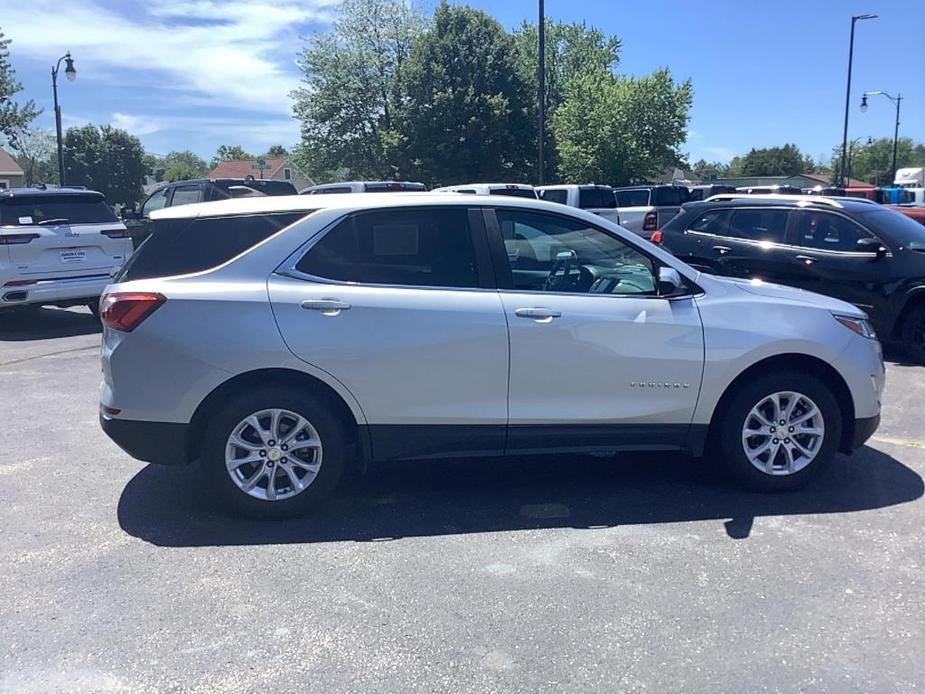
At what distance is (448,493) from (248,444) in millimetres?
1259

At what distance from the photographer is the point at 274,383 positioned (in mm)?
4320

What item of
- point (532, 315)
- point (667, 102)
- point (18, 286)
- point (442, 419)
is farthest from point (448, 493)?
point (667, 102)

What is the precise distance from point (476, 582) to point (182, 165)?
118 metres

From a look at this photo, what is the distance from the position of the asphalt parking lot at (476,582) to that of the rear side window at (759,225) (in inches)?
165

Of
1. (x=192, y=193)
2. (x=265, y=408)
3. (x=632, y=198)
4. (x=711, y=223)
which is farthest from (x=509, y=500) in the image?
(x=632, y=198)

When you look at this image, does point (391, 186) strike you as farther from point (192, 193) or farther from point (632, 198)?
point (632, 198)

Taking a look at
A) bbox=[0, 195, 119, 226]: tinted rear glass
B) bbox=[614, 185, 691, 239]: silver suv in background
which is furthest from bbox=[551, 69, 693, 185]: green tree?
bbox=[0, 195, 119, 226]: tinted rear glass

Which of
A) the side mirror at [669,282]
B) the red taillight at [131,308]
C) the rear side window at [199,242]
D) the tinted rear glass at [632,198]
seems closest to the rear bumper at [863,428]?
the side mirror at [669,282]

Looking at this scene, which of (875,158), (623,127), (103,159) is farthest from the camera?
(875,158)

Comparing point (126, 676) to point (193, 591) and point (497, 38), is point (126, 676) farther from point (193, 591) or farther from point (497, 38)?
point (497, 38)

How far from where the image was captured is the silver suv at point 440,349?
168 inches

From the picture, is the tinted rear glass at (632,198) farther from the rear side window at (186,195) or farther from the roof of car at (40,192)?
the roof of car at (40,192)

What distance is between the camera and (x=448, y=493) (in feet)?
16.0

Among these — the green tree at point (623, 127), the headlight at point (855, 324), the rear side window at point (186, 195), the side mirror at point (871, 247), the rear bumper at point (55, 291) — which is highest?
the green tree at point (623, 127)
